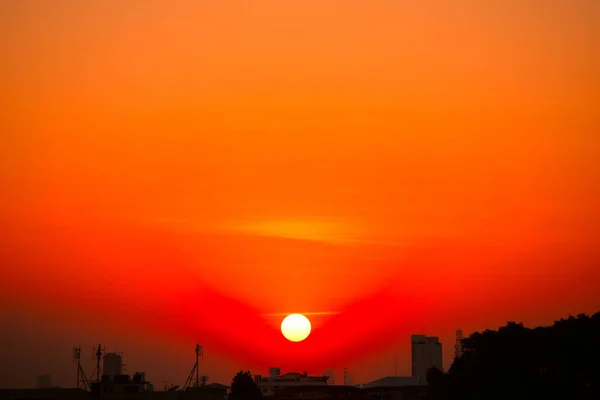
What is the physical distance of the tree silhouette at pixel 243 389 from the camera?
134 meters

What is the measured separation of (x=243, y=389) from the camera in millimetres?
135875

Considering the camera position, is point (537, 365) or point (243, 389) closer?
point (537, 365)

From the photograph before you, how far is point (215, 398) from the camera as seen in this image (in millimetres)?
149250

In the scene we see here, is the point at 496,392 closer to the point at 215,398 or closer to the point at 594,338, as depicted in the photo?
the point at 594,338

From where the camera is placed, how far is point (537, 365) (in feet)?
310

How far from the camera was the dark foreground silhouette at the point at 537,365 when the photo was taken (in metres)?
89.8

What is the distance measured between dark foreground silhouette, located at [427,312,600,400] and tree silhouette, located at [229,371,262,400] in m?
38.4

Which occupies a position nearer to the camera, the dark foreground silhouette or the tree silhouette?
the dark foreground silhouette

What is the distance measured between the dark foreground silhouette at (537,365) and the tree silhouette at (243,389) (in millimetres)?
38388

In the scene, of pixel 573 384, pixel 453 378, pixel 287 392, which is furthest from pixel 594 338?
pixel 287 392

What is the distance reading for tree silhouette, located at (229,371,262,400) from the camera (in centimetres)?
13450

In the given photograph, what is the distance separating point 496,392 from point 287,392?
A: 9788cm

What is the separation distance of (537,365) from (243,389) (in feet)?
171

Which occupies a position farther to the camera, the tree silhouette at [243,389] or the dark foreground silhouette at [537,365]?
the tree silhouette at [243,389]
